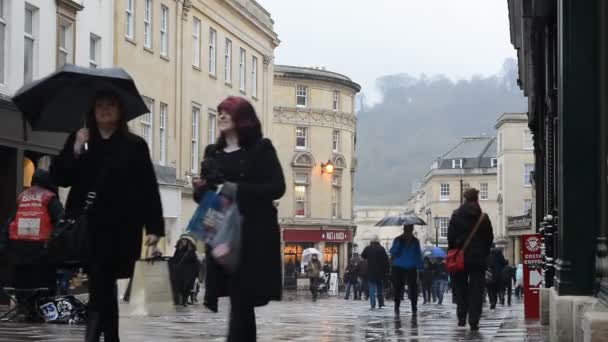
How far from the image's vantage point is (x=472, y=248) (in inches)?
583

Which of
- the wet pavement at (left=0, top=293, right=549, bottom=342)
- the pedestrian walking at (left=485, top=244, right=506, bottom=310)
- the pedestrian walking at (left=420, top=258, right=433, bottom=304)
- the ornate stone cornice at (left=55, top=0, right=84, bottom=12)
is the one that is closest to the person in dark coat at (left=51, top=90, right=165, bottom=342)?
the wet pavement at (left=0, top=293, right=549, bottom=342)

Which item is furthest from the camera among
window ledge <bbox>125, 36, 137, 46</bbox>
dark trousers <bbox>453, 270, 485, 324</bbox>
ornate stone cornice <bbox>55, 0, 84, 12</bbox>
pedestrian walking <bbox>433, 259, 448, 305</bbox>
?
pedestrian walking <bbox>433, 259, 448, 305</bbox>

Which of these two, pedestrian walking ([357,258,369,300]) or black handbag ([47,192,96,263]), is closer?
black handbag ([47,192,96,263])

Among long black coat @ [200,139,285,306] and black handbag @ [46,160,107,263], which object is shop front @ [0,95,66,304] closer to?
black handbag @ [46,160,107,263]

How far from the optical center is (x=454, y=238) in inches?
592

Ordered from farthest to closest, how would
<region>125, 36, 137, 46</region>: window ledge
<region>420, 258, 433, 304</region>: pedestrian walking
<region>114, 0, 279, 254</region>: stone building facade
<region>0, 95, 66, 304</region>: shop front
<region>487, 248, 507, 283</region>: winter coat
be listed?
1. <region>420, 258, 433, 304</region>: pedestrian walking
2. <region>114, 0, 279, 254</region>: stone building facade
3. <region>125, 36, 137, 46</region>: window ledge
4. <region>487, 248, 507, 283</region>: winter coat
5. <region>0, 95, 66, 304</region>: shop front

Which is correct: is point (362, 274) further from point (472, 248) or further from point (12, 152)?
point (472, 248)

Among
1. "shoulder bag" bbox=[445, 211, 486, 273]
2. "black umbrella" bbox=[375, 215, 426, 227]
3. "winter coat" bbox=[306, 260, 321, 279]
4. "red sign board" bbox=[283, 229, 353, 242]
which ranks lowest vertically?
"winter coat" bbox=[306, 260, 321, 279]

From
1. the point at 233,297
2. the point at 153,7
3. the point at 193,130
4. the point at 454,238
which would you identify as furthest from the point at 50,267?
the point at 193,130

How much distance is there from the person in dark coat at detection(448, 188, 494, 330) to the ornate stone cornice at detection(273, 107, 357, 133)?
58984 mm

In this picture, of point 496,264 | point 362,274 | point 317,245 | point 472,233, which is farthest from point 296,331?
point 317,245

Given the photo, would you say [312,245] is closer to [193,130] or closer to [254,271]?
[193,130]

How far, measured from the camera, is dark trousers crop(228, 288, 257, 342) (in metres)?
7.05

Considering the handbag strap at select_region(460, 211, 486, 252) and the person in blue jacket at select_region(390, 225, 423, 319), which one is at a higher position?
the handbag strap at select_region(460, 211, 486, 252)
